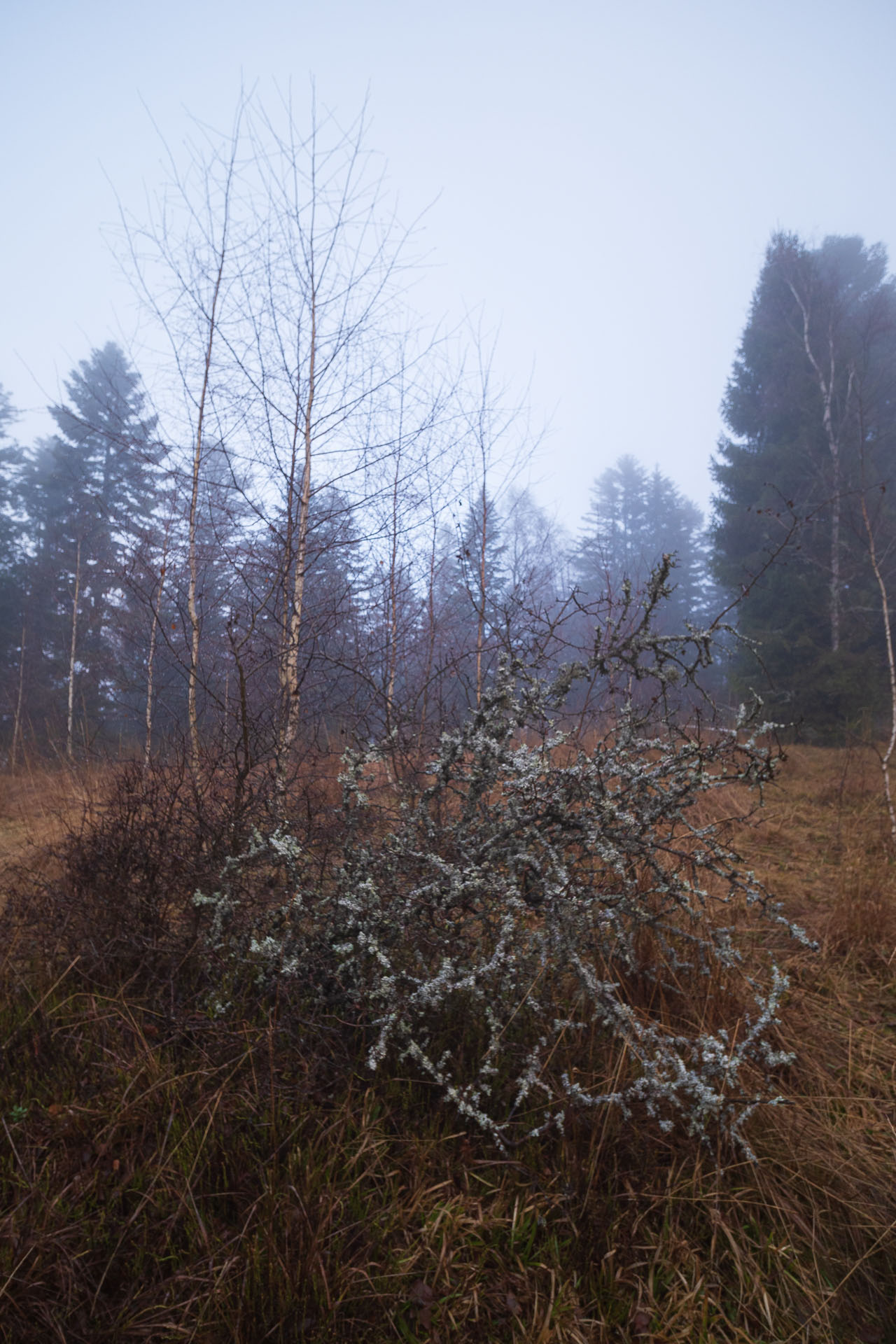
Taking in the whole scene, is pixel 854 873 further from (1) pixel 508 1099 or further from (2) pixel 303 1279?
(2) pixel 303 1279

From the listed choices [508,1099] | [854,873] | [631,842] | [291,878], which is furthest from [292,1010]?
[854,873]

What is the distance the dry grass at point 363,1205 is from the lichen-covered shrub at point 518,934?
0.14 metres

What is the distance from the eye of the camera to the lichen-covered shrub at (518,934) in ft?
6.45

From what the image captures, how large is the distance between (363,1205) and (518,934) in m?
0.87

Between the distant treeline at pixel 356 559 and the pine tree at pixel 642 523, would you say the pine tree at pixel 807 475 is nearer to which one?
the distant treeline at pixel 356 559

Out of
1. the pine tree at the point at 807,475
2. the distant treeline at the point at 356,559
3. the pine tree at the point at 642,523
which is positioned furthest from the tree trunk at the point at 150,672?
the pine tree at the point at 642,523

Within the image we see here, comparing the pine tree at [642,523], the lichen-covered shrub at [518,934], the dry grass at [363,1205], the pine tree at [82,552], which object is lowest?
the dry grass at [363,1205]

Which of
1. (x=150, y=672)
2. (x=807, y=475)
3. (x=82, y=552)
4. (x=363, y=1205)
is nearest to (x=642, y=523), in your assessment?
(x=807, y=475)

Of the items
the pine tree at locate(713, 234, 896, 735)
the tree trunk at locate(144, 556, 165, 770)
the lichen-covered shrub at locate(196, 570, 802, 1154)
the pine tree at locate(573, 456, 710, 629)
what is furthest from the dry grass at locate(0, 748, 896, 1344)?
the pine tree at locate(573, 456, 710, 629)

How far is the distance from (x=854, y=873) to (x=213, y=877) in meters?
3.85

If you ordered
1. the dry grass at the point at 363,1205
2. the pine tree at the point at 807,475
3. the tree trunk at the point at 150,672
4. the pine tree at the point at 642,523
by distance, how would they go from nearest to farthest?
the dry grass at the point at 363,1205 < the tree trunk at the point at 150,672 < the pine tree at the point at 807,475 < the pine tree at the point at 642,523

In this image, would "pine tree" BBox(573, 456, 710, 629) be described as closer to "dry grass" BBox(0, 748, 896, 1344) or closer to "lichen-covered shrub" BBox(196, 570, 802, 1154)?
"lichen-covered shrub" BBox(196, 570, 802, 1154)

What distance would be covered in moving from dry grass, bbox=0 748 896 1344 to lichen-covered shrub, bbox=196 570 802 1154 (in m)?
0.14

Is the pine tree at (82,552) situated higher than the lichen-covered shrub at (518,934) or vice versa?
the pine tree at (82,552)
